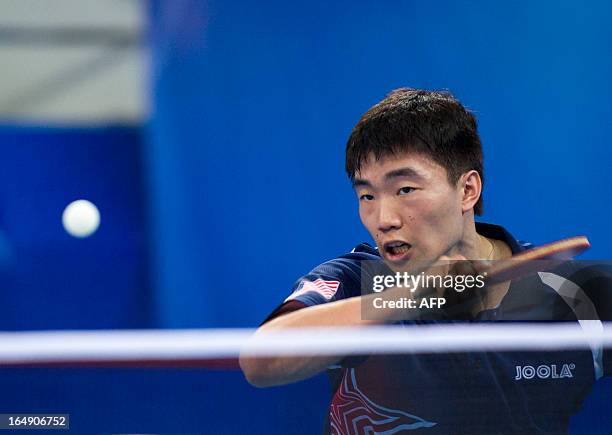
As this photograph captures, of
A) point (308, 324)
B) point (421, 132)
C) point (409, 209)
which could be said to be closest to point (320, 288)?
point (308, 324)

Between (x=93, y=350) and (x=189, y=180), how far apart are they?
1.08ft

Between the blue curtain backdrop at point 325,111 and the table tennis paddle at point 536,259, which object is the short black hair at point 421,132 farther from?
the table tennis paddle at point 536,259

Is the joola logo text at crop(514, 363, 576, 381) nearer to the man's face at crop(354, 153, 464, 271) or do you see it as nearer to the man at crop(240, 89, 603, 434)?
the man at crop(240, 89, 603, 434)

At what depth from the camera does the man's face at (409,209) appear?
3.75ft

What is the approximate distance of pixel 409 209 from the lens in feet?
3.77

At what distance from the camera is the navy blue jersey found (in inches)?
43.0

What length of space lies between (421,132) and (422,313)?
1.02ft

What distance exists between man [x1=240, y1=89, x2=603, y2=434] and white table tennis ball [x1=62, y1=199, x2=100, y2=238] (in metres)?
0.33

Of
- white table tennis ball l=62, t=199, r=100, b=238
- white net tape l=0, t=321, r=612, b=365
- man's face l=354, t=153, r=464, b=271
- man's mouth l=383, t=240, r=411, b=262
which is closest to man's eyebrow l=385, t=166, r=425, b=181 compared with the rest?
man's face l=354, t=153, r=464, b=271

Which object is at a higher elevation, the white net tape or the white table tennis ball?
the white table tennis ball

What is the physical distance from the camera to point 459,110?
49.7 inches

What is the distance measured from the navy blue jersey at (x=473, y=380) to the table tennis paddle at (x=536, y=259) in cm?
2

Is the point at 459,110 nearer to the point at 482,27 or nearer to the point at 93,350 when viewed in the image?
the point at 482,27

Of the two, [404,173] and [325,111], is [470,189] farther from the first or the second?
[325,111]
